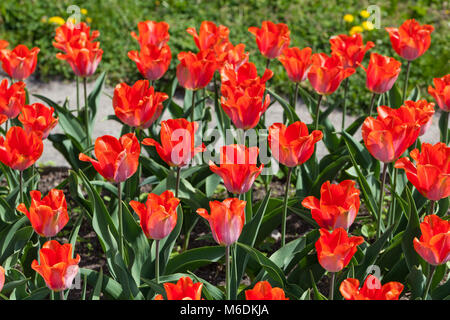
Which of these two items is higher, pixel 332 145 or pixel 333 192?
pixel 333 192

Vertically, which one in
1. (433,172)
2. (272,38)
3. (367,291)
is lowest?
(367,291)

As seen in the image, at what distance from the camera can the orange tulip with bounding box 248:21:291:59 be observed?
3275 millimetres

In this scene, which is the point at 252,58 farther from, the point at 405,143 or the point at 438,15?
the point at 405,143

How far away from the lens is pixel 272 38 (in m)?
3.29

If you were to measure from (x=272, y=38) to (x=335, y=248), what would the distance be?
5.21ft

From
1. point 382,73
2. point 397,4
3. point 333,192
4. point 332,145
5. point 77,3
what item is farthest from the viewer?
point 397,4

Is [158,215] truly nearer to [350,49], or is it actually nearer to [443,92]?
[443,92]

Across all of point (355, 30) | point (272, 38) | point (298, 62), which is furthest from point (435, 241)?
point (355, 30)

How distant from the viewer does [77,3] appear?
577 cm

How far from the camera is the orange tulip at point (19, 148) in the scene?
2338 mm

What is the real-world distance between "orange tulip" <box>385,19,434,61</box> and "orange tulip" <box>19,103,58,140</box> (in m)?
1.54

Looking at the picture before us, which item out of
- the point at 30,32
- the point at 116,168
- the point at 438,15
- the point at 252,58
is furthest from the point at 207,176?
the point at 438,15

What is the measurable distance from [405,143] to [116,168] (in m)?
0.91
